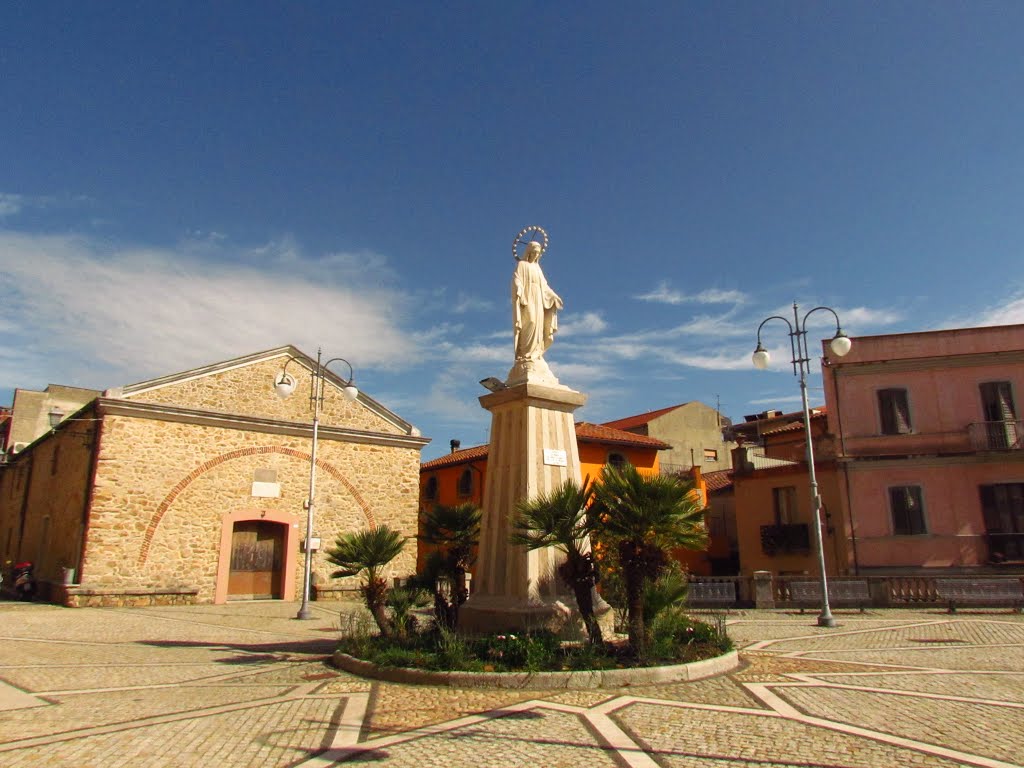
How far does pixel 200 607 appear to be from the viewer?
18156 mm

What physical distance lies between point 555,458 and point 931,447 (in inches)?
670

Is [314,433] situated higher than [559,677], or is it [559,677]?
[314,433]

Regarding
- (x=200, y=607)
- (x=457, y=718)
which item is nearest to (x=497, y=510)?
(x=457, y=718)

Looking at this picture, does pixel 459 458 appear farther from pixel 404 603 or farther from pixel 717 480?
pixel 404 603

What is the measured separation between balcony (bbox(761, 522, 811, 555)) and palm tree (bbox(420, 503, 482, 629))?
51.6 ft

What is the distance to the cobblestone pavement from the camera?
493 centimetres

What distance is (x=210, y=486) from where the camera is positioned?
64.1 feet

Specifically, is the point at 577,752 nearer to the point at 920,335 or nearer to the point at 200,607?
the point at 200,607

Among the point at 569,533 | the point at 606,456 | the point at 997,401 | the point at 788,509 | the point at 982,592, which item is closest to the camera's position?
the point at 569,533

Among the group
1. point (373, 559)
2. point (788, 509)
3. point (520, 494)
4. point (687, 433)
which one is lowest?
point (373, 559)

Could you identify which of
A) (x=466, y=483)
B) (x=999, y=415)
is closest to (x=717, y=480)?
(x=466, y=483)

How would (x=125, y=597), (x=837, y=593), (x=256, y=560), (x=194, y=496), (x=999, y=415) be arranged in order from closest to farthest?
(x=837, y=593)
(x=125, y=597)
(x=194, y=496)
(x=256, y=560)
(x=999, y=415)

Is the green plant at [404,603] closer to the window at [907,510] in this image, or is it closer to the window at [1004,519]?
the window at [907,510]

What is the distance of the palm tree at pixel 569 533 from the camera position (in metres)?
7.82
